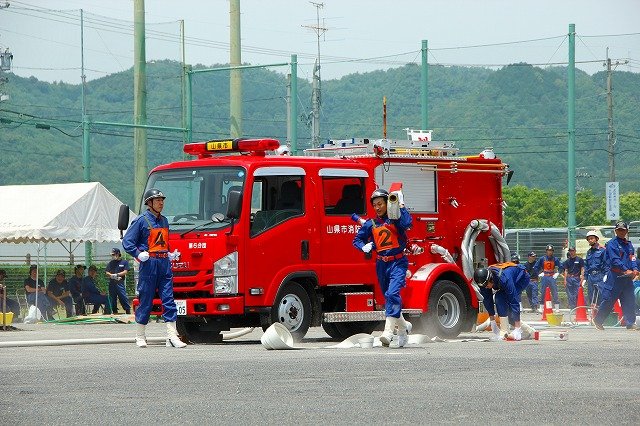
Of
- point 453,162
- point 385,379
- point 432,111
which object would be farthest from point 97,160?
point 385,379

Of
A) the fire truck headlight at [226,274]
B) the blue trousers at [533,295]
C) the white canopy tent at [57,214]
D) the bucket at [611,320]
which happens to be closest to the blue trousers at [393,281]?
the fire truck headlight at [226,274]

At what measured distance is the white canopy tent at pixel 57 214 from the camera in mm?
27094

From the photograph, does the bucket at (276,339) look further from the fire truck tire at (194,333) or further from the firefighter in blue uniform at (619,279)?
the firefighter in blue uniform at (619,279)

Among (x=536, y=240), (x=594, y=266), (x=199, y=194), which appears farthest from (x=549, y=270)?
(x=199, y=194)

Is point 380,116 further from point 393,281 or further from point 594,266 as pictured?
point 393,281

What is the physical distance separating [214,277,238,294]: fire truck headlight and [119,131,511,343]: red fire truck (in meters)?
0.01

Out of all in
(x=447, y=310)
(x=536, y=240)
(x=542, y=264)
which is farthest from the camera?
(x=536, y=240)

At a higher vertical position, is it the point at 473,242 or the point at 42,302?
the point at 473,242

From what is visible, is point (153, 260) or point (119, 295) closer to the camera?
point (153, 260)

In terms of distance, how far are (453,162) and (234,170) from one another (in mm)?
3974

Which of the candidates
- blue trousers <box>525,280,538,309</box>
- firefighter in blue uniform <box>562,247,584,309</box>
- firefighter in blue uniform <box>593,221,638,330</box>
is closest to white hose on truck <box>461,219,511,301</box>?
firefighter in blue uniform <box>593,221,638,330</box>

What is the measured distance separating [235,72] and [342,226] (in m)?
16.6

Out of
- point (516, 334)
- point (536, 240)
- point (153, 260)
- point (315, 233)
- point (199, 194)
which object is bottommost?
point (516, 334)

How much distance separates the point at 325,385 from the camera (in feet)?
36.2
